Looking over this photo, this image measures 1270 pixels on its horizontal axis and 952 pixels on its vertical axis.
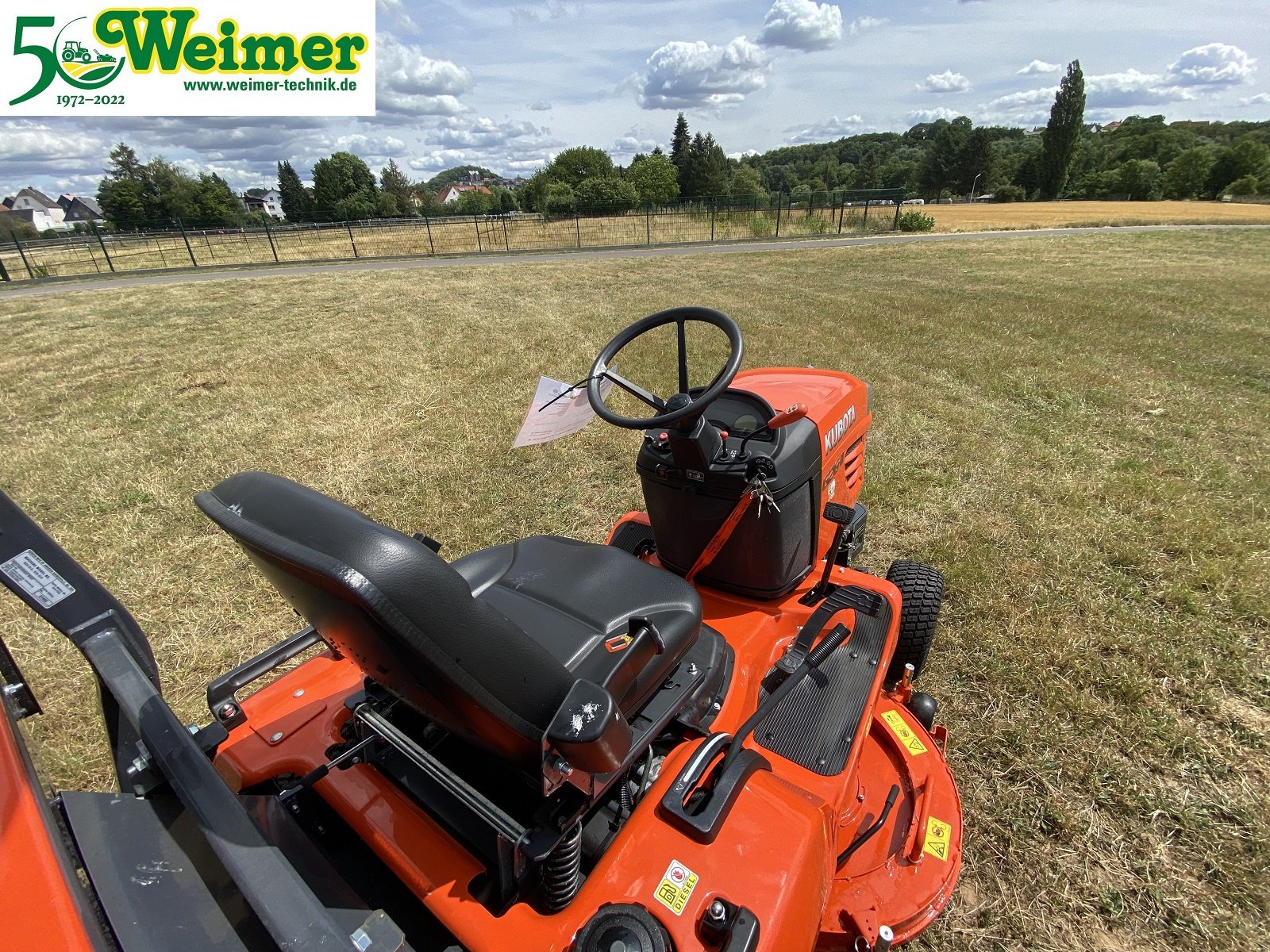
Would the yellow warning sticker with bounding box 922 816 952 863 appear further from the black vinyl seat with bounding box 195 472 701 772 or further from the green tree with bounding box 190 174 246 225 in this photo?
the green tree with bounding box 190 174 246 225

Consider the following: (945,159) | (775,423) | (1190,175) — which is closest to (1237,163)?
(1190,175)

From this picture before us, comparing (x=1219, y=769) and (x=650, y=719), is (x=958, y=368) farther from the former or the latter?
(x=650, y=719)

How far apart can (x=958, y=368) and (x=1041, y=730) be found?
4.51 meters

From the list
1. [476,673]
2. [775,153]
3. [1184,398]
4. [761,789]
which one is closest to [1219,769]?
[761,789]

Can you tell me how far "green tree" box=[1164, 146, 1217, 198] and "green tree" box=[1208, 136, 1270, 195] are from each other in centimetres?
59

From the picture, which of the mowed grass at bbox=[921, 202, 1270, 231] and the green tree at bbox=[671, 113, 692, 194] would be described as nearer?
the mowed grass at bbox=[921, 202, 1270, 231]

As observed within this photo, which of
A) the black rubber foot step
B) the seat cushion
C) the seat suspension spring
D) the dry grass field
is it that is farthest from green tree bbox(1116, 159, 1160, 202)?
the seat suspension spring

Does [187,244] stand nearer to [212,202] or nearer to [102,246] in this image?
[102,246]

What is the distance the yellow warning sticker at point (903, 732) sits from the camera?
6.50ft

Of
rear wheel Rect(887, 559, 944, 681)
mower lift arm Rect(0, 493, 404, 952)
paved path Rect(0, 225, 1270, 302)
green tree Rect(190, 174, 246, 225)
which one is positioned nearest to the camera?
mower lift arm Rect(0, 493, 404, 952)

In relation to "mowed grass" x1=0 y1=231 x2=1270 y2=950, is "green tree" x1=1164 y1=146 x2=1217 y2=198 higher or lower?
higher

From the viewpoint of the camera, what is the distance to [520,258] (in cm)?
1747

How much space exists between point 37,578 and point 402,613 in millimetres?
853

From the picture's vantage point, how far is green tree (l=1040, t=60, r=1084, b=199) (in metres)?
54.7
